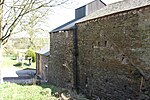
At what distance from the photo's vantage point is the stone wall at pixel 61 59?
1775 cm

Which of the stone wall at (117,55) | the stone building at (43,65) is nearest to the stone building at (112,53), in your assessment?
the stone wall at (117,55)

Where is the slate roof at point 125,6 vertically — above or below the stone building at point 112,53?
above

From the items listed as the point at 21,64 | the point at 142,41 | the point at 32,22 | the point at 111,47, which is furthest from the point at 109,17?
the point at 21,64

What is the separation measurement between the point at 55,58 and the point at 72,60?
15.3ft

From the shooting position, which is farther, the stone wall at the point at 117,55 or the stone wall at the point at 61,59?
the stone wall at the point at 61,59

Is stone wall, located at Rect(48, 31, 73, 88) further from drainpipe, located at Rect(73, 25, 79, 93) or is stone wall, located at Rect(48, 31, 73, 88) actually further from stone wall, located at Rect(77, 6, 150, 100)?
stone wall, located at Rect(77, 6, 150, 100)

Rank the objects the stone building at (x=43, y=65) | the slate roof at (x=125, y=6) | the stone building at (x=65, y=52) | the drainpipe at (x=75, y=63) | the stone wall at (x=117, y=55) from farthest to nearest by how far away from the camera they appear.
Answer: the stone building at (x=43, y=65) < the stone building at (x=65, y=52) < the drainpipe at (x=75, y=63) < the slate roof at (x=125, y=6) < the stone wall at (x=117, y=55)

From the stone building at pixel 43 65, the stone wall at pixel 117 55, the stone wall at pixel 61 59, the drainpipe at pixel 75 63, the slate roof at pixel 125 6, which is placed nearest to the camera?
the stone wall at pixel 117 55

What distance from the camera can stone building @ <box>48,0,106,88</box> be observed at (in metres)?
17.4

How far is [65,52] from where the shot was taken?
18.9 meters

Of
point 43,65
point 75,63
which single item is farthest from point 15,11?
point 43,65

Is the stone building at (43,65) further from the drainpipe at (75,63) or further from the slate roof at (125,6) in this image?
the slate roof at (125,6)

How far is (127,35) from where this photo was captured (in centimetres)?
1073

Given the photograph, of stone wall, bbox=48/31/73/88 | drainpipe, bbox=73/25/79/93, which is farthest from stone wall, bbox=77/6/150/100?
stone wall, bbox=48/31/73/88
